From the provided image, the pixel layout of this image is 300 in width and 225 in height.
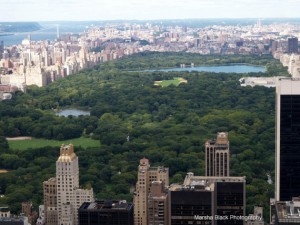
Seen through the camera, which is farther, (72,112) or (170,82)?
(170,82)

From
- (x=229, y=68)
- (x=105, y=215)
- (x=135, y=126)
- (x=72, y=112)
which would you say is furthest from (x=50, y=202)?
(x=229, y=68)

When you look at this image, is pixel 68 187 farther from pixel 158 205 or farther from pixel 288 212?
pixel 288 212

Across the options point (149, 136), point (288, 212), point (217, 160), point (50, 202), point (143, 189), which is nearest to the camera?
point (288, 212)

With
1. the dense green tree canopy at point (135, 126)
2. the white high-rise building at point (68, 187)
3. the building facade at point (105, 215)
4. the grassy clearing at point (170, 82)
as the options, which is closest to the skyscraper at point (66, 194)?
the white high-rise building at point (68, 187)

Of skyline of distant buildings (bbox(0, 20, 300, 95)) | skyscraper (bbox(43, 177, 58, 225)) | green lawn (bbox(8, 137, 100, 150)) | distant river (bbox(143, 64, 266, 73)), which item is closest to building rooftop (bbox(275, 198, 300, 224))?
skyscraper (bbox(43, 177, 58, 225))

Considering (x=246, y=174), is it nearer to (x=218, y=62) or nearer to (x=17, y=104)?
(x=17, y=104)

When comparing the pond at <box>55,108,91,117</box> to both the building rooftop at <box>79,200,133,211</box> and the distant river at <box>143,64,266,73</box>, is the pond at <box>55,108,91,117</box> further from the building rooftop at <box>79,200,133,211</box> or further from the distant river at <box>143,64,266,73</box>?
the building rooftop at <box>79,200,133,211</box>
